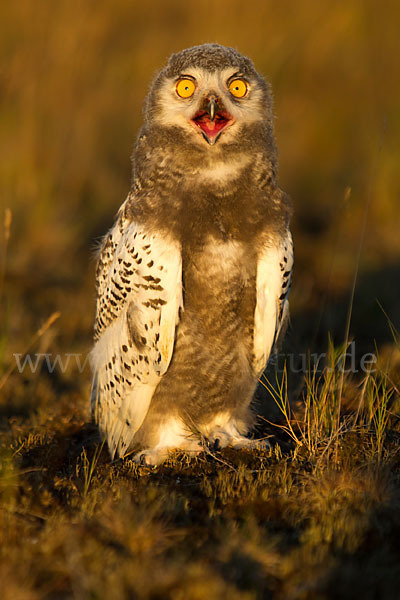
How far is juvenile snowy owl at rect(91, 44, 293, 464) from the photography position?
3.54 meters

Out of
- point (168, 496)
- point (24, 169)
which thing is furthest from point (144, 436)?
point (24, 169)

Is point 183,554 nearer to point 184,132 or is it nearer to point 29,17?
point 184,132

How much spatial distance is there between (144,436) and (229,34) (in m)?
7.79

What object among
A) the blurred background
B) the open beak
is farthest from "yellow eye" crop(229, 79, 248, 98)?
the blurred background

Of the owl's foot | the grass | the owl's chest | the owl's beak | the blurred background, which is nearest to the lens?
the grass

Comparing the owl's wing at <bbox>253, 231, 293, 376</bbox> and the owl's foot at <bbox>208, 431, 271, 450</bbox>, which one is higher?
the owl's wing at <bbox>253, 231, 293, 376</bbox>

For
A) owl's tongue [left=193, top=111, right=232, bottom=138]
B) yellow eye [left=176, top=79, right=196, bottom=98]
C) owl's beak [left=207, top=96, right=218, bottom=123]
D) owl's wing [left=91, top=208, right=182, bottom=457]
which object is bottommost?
owl's wing [left=91, top=208, right=182, bottom=457]

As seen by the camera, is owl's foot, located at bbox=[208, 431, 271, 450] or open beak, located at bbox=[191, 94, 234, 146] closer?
open beak, located at bbox=[191, 94, 234, 146]

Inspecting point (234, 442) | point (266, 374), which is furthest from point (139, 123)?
point (234, 442)

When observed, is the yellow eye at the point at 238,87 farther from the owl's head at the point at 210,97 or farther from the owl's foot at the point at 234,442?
the owl's foot at the point at 234,442

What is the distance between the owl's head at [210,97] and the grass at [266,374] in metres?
0.92

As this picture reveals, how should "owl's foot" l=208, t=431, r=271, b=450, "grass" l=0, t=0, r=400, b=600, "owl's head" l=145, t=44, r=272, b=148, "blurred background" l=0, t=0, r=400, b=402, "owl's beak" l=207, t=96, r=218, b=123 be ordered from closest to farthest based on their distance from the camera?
"grass" l=0, t=0, r=400, b=600 < "owl's beak" l=207, t=96, r=218, b=123 < "owl's head" l=145, t=44, r=272, b=148 < "owl's foot" l=208, t=431, r=271, b=450 < "blurred background" l=0, t=0, r=400, b=402

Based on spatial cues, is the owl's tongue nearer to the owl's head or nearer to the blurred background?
the owl's head

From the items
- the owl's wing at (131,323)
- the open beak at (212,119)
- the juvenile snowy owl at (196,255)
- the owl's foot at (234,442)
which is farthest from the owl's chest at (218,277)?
the owl's foot at (234,442)
